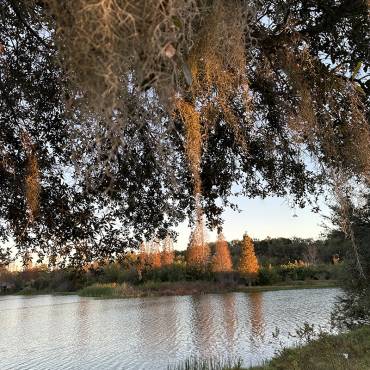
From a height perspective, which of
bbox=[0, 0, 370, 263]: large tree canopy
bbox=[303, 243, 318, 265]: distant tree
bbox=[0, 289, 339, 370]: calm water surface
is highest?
bbox=[303, 243, 318, 265]: distant tree

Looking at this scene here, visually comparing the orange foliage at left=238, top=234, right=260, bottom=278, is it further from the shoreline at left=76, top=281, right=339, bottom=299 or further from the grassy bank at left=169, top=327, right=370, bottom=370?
the grassy bank at left=169, top=327, right=370, bottom=370

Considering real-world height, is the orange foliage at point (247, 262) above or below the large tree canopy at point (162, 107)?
above

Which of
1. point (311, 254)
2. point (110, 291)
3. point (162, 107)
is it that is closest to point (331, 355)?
point (162, 107)

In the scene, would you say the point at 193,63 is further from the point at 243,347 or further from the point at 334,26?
the point at 243,347

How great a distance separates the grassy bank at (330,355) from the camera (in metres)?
7.78

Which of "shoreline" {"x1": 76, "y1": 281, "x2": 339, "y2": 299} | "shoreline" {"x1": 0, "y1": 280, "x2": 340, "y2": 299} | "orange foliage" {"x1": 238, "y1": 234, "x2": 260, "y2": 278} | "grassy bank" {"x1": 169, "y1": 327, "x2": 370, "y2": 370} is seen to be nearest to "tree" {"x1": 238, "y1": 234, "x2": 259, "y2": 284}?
"orange foliage" {"x1": 238, "y1": 234, "x2": 260, "y2": 278}

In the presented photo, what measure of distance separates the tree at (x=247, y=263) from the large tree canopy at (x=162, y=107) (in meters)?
51.0

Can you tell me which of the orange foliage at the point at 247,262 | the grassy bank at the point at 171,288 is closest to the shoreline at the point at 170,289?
the grassy bank at the point at 171,288

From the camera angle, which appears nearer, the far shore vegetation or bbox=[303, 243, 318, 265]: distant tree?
the far shore vegetation

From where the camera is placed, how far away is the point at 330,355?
28.8ft

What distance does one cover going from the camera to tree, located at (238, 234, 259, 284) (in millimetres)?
55438

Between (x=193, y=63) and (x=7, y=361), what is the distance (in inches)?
614

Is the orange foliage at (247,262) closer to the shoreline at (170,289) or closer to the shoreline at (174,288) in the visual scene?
the shoreline at (174,288)

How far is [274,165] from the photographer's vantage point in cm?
463
